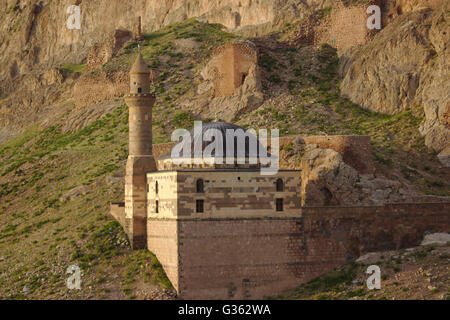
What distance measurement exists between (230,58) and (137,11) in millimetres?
36579

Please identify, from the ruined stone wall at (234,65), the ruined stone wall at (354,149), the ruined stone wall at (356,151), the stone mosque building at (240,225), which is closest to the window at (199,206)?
the stone mosque building at (240,225)

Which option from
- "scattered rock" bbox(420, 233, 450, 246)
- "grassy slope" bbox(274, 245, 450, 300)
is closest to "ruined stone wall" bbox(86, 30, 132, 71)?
"grassy slope" bbox(274, 245, 450, 300)

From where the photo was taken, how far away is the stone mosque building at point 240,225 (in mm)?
57125

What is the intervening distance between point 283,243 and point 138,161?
9.48 meters

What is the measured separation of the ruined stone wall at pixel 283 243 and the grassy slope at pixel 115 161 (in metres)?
2.68

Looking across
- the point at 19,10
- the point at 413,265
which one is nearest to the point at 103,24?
the point at 19,10

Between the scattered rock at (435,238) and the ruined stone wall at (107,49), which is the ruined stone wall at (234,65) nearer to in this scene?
the ruined stone wall at (107,49)

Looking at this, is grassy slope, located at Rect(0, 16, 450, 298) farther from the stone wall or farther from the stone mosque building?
the stone wall

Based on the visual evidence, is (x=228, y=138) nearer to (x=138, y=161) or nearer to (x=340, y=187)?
(x=138, y=161)

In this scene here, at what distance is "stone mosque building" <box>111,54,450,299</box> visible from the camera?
57.1m

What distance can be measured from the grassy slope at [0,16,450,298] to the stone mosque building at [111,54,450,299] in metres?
2.07

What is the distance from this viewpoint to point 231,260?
57.6 m

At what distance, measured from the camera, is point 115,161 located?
7575cm
